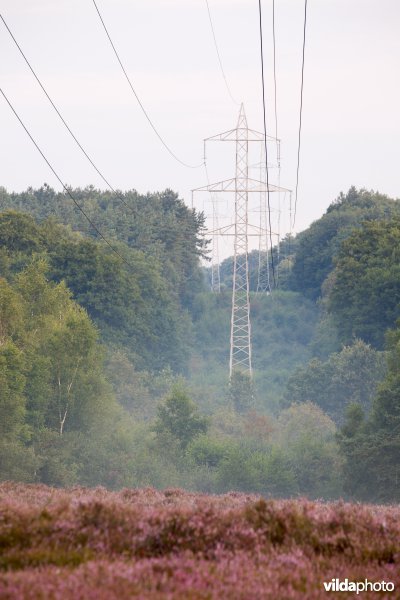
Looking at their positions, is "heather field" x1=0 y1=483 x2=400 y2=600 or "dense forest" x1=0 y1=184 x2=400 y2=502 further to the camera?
"dense forest" x1=0 y1=184 x2=400 y2=502

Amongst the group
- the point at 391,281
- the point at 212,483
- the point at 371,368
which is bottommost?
the point at 212,483

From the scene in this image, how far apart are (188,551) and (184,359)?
129486 mm

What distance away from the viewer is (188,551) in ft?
38.9

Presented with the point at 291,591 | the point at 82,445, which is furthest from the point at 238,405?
the point at 291,591

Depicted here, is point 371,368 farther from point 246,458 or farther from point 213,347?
point 213,347

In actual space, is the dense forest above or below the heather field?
above

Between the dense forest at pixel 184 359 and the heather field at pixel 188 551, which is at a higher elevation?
the dense forest at pixel 184 359

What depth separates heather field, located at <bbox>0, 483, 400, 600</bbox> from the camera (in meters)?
10.2

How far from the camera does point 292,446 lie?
3393 inches

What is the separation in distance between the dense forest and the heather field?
56.5 m

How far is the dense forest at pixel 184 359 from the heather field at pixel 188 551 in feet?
185

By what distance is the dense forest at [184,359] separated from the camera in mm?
76312

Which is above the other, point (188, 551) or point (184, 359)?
point (184, 359)

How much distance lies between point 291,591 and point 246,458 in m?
75.3
